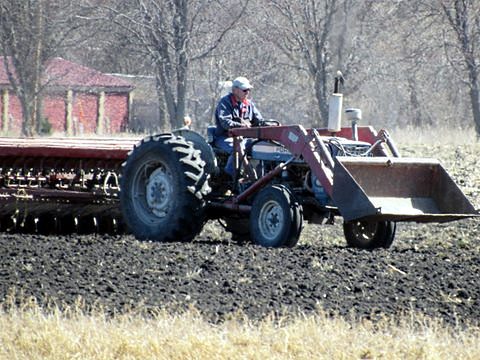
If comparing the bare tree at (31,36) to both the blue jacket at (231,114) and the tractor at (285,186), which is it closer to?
the tractor at (285,186)

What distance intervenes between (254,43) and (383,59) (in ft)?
14.1

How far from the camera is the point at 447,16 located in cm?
3177

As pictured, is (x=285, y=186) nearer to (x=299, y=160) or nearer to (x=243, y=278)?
(x=299, y=160)

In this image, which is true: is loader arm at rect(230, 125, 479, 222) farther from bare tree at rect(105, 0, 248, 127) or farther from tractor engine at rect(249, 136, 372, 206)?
bare tree at rect(105, 0, 248, 127)

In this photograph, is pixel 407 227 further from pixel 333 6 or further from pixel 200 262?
pixel 333 6

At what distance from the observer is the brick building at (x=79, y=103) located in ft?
136

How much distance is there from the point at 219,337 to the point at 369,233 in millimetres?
5863

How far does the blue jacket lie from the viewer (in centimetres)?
1293

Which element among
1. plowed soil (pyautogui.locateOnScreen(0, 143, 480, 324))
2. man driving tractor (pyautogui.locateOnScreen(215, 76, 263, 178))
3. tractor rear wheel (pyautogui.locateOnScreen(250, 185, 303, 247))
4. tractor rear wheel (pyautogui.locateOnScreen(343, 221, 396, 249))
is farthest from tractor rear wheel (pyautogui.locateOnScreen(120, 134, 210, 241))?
tractor rear wheel (pyautogui.locateOnScreen(343, 221, 396, 249))

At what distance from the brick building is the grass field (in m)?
32.5

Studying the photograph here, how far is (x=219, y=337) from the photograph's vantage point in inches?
286

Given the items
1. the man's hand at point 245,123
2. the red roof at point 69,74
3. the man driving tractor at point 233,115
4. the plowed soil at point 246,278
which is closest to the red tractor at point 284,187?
the man driving tractor at point 233,115

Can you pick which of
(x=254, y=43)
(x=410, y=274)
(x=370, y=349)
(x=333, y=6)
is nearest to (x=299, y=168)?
(x=410, y=274)

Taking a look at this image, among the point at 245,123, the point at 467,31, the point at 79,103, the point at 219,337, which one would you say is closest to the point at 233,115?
the point at 245,123
